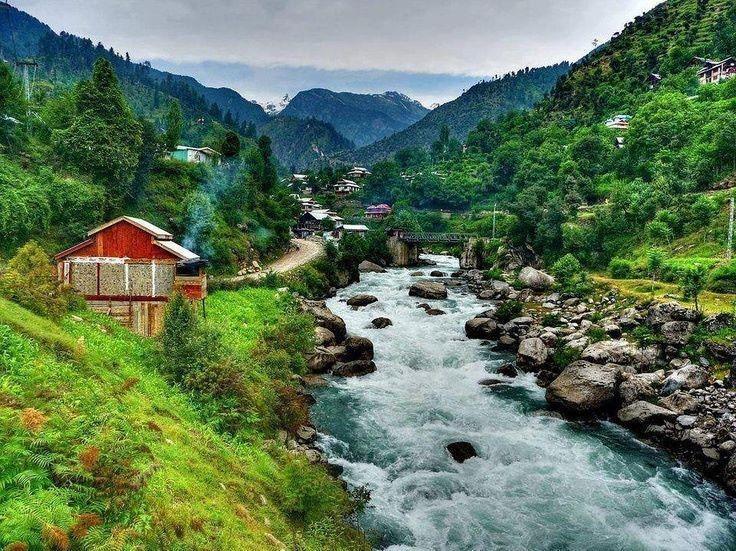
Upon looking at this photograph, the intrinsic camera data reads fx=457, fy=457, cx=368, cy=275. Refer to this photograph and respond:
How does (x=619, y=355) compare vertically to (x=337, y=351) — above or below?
above

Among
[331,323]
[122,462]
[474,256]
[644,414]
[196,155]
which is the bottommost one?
[644,414]

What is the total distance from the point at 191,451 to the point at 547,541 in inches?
478

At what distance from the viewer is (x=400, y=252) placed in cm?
7856

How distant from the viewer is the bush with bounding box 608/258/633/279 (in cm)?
4450

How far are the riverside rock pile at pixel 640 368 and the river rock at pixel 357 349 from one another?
33.1 ft

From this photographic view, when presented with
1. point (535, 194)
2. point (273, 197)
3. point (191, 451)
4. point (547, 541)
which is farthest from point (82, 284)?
point (535, 194)

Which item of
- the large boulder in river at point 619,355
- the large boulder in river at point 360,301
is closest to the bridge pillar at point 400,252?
the large boulder in river at point 360,301

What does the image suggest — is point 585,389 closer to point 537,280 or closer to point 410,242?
point 537,280

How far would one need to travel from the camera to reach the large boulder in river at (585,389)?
23859mm

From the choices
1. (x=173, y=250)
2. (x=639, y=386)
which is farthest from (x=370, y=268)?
(x=639, y=386)

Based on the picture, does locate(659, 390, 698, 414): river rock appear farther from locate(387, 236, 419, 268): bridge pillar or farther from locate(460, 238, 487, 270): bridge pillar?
locate(387, 236, 419, 268): bridge pillar

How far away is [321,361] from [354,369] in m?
2.18

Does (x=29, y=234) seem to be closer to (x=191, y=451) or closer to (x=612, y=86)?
(x=191, y=451)

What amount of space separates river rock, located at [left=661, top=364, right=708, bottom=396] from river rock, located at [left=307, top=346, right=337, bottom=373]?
61.3 ft
